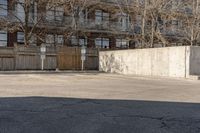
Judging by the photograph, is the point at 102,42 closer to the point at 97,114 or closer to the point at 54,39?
the point at 54,39

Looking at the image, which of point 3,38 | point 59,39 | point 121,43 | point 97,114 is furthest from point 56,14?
point 97,114

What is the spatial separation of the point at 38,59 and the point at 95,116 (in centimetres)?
2600

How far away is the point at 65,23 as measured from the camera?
44625 mm

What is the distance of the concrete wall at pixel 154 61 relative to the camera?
1011 inches

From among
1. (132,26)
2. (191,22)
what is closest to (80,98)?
(191,22)

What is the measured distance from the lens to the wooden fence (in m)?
33.5

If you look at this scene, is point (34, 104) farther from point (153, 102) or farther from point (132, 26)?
point (132, 26)

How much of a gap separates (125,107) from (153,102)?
1607mm

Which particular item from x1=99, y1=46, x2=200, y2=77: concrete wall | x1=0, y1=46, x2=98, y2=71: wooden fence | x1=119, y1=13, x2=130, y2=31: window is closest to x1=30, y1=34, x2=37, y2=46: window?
x1=0, y1=46, x2=98, y2=71: wooden fence

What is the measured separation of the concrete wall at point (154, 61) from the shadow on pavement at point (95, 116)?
1439 cm

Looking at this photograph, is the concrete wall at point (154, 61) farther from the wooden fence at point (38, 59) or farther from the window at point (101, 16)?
the window at point (101, 16)

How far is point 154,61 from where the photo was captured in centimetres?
2873

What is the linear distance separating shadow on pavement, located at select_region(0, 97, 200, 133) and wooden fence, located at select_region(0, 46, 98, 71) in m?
22.0

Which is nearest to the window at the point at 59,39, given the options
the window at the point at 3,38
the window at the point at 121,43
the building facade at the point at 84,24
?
the building facade at the point at 84,24
